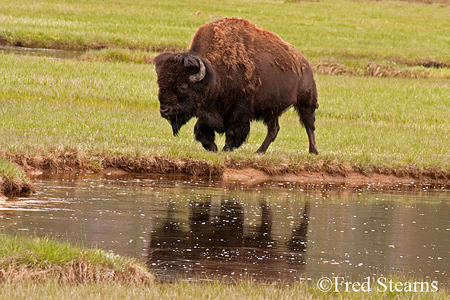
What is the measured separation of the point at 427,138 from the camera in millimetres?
17625

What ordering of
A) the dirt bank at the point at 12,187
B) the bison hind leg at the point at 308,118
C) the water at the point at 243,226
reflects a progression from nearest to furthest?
the water at the point at 243,226, the dirt bank at the point at 12,187, the bison hind leg at the point at 308,118

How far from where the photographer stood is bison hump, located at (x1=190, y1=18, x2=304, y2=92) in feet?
43.4

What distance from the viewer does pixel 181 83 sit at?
12.2m

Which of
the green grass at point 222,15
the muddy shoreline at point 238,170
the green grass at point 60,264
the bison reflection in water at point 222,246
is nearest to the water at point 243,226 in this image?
the bison reflection in water at point 222,246

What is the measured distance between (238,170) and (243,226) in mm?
3795

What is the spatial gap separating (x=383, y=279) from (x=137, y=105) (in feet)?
43.7

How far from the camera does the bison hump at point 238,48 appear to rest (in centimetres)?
1324

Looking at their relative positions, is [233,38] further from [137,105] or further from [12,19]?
[12,19]

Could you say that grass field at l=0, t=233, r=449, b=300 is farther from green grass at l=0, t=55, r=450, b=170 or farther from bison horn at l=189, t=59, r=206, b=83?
bison horn at l=189, t=59, r=206, b=83

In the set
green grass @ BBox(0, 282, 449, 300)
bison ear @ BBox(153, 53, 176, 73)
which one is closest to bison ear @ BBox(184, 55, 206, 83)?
bison ear @ BBox(153, 53, 176, 73)

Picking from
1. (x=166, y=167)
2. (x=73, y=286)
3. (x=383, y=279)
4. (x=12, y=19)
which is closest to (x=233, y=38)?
(x=166, y=167)

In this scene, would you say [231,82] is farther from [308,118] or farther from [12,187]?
[12,187]


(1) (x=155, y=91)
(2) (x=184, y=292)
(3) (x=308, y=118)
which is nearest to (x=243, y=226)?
(2) (x=184, y=292)

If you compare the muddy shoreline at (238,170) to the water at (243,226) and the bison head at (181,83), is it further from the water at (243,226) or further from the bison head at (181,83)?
the bison head at (181,83)
